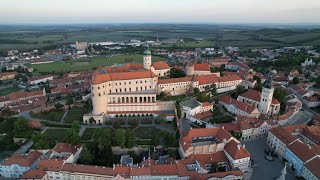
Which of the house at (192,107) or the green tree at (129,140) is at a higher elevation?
the house at (192,107)

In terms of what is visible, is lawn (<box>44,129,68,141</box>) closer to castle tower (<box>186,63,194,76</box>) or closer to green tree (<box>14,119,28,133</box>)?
green tree (<box>14,119,28,133</box>)

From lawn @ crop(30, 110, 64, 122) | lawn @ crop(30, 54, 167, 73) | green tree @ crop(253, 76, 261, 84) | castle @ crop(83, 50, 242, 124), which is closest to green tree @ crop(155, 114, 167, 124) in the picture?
castle @ crop(83, 50, 242, 124)

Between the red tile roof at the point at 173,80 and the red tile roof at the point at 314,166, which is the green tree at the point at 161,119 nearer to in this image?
the red tile roof at the point at 173,80

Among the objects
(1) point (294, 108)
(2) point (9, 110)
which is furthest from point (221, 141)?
(2) point (9, 110)

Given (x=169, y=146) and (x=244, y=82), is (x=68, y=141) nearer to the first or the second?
(x=169, y=146)

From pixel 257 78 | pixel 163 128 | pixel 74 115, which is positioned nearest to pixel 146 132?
pixel 163 128

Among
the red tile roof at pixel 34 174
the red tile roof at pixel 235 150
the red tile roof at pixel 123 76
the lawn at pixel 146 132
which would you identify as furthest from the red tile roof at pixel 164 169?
the red tile roof at pixel 123 76
